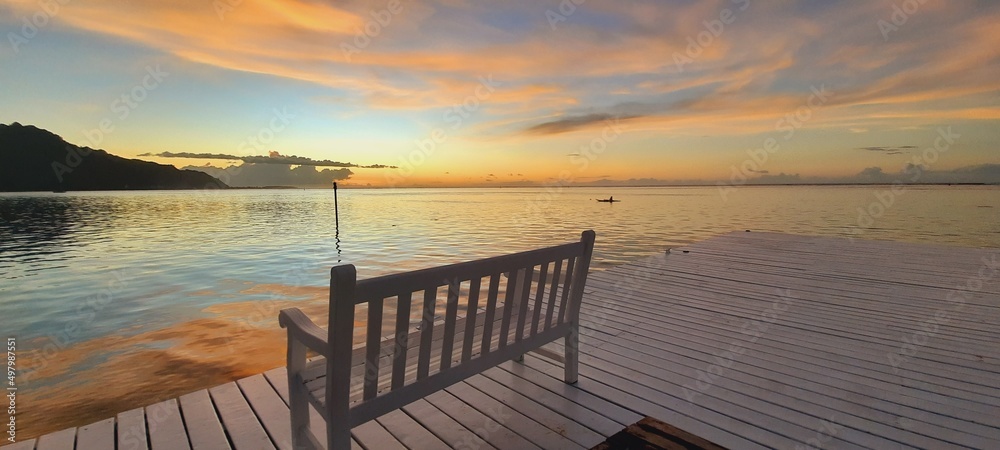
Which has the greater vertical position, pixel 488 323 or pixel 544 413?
pixel 488 323

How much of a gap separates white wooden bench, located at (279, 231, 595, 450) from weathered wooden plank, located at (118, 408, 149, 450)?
1.02 meters

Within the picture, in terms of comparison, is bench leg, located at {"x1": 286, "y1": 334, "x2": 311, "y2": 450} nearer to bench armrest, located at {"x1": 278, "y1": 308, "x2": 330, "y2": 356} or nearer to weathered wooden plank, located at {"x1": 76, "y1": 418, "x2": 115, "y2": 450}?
bench armrest, located at {"x1": 278, "y1": 308, "x2": 330, "y2": 356}

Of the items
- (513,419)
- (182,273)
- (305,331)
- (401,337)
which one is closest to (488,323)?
(401,337)

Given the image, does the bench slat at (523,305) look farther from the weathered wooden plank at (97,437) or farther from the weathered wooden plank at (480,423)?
the weathered wooden plank at (97,437)

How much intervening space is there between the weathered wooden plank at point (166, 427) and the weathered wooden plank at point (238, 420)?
0.21 metres

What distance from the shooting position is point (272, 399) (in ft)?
9.09

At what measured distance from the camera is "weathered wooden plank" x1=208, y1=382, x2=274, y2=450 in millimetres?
2303

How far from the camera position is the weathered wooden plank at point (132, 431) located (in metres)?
2.25

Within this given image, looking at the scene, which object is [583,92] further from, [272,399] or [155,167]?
[155,167]

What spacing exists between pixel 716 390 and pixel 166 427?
142 inches

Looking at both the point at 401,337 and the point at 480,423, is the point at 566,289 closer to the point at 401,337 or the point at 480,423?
the point at 480,423

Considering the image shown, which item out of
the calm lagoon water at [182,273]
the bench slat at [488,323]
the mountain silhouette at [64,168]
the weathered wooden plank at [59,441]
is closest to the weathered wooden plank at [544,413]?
the bench slat at [488,323]

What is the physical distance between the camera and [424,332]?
6.22ft

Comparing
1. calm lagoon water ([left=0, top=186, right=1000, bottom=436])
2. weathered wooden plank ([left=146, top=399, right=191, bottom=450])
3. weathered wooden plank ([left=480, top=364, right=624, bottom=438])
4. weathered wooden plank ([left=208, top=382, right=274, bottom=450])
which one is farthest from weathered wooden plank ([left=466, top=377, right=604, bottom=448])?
calm lagoon water ([left=0, top=186, right=1000, bottom=436])
